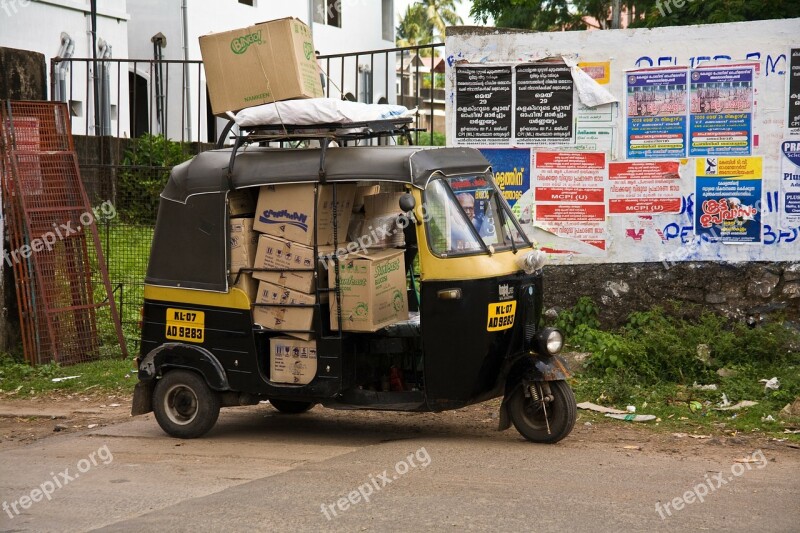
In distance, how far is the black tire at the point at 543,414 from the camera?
25.0 ft

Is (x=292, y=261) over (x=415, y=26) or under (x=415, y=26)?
under

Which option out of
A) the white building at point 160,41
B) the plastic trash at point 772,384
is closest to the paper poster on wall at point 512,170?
the plastic trash at point 772,384

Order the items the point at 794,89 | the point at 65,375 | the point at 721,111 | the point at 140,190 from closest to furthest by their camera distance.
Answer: the point at 794,89, the point at 721,111, the point at 65,375, the point at 140,190

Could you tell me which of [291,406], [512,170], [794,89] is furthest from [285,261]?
[794,89]

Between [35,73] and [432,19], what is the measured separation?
67.2m

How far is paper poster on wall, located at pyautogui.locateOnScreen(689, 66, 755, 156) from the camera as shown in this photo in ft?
32.7

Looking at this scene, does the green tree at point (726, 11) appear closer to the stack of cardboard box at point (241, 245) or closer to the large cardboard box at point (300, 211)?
the large cardboard box at point (300, 211)

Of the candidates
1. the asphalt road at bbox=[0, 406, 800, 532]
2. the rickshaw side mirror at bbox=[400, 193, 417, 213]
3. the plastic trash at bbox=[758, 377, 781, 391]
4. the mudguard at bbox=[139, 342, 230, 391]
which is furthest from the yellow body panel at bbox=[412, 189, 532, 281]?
the plastic trash at bbox=[758, 377, 781, 391]

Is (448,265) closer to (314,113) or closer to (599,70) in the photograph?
(314,113)

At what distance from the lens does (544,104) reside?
10.4 metres

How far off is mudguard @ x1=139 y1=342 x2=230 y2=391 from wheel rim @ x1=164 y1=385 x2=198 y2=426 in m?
0.19

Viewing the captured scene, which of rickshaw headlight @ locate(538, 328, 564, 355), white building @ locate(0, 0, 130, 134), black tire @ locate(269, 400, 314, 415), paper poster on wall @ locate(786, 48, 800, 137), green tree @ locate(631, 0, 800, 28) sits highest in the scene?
white building @ locate(0, 0, 130, 134)

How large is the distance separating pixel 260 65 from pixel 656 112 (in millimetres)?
4027

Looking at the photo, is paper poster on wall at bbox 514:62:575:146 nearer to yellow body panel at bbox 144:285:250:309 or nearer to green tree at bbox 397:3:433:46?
yellow body panel at bbox 144:285:250:309
